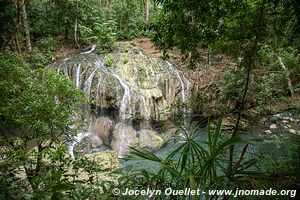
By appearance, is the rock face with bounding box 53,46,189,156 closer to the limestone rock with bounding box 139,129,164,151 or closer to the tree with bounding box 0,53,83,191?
the limestone rock with bounding box 139,129,164,151

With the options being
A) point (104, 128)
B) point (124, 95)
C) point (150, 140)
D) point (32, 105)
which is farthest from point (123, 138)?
point (32, 105)

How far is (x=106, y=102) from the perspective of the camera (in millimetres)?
9953

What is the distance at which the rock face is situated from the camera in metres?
9.53

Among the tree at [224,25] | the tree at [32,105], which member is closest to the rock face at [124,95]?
the tree at [32,105]

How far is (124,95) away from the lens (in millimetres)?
9859

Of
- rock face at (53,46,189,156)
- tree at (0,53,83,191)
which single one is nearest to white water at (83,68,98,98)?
rock face at (53,46,189,156)

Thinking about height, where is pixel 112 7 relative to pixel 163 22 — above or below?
above

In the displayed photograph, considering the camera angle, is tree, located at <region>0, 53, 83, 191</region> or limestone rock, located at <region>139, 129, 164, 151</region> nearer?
tree, located at <region>0, 53, 83, 191</region>

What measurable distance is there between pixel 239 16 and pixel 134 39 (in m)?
11.7

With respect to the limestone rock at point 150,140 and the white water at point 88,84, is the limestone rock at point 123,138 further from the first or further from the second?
the white water at point 88,84

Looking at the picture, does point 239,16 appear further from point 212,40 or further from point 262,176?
point 262,176

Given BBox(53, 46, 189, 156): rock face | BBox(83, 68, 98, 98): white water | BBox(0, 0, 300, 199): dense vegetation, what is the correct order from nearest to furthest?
BBox(0, 0, 300, 199): dense vegetation, BBox(53, 46, 189, 156): rock face, BBox(83, 68, 98, 98): white water

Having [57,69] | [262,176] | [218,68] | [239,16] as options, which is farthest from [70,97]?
[218,68]

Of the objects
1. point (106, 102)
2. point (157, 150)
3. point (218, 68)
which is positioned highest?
point (218, 68)
